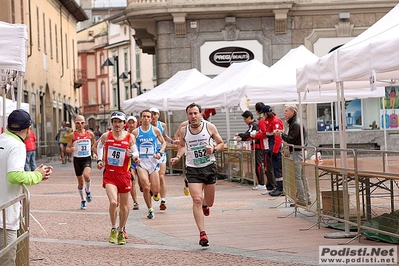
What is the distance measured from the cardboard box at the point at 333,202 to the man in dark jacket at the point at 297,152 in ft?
2.25

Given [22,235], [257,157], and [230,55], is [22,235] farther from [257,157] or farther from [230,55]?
[230,55]

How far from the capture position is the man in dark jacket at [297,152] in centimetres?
1357

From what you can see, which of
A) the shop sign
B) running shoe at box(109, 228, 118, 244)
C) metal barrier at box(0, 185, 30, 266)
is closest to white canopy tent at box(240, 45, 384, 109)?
running shoe at box(109, 228, 118, 244)

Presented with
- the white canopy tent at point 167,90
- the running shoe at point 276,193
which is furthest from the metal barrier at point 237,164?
the white canopy tent at point 167,90

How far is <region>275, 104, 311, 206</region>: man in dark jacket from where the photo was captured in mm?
13570

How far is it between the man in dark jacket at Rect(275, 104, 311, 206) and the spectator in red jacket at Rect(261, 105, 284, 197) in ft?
1.17

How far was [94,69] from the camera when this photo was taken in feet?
328

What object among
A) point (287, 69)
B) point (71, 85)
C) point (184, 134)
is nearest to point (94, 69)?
point (71, 85)

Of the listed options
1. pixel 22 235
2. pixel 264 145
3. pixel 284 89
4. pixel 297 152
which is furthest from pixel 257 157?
pixel 22 235

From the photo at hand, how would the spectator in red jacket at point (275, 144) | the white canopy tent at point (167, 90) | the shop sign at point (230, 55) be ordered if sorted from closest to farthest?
the spectator in red jacket at point (275, 144)
the white canopy tent at point (167, 90)
the shop sign at point (230, 55)

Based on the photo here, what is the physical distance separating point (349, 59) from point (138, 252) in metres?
3.52

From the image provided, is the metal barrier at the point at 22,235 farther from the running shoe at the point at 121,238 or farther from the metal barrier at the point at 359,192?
the running shoe at the point at 121,238

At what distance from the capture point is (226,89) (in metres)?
24.0

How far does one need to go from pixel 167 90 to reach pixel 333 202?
17259 millimetres
